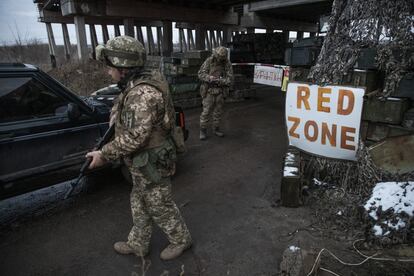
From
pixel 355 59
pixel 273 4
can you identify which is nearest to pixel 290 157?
pixel 355 59

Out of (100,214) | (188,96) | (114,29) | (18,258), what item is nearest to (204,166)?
(100,214)

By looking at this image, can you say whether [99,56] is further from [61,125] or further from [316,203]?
[316,203]

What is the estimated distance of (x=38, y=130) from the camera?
3107 mm

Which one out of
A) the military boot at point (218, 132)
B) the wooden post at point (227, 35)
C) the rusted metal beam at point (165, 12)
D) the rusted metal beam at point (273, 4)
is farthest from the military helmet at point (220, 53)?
the wooden post at point (227, 35)

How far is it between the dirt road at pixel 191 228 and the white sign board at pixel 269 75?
4.13 metres

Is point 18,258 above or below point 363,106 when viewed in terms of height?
below

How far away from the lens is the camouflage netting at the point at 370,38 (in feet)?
10.1

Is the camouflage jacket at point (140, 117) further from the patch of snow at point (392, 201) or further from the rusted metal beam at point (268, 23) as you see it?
the rusted metal beam at point (268, 23)

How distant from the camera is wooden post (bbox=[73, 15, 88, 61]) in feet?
38.7

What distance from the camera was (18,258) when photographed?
2.71m

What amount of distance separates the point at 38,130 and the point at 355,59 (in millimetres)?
3646

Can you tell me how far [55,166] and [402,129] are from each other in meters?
3.80

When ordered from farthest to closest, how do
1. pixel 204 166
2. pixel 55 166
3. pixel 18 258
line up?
pixel 204 166 → pixel 55 166 → pixel 18 258

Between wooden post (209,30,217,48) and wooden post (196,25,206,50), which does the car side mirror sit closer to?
wooden post (196,25,206,50)
